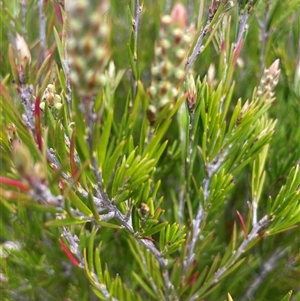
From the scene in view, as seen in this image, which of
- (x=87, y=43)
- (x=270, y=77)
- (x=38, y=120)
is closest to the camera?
(x=87, y=43)

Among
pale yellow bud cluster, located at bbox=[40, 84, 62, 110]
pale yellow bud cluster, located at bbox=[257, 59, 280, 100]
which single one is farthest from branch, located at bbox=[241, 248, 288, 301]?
pale yellow bud cluster, located at bbox=[40, 84, 62, 110]

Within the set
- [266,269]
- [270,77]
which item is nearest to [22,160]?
[270,77]

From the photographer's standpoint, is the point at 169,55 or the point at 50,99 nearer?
the point at 169,55

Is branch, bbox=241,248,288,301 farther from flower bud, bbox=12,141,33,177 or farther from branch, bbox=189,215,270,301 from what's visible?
flower bud, bbox=12,141,33,177

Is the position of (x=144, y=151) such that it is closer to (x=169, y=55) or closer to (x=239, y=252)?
(x=169, y=55)

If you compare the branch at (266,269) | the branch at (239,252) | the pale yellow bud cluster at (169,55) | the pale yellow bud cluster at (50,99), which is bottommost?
the branch at (266,269)

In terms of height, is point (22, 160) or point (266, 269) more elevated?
point (22, 160)

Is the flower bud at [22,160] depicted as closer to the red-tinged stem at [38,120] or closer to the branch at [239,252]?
the red-tinged stem at [38,120]

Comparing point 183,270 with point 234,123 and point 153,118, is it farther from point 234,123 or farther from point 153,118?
point 153,118

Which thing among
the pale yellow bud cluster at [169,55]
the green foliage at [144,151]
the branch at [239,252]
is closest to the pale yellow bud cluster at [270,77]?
the green foliage at [144,151]
